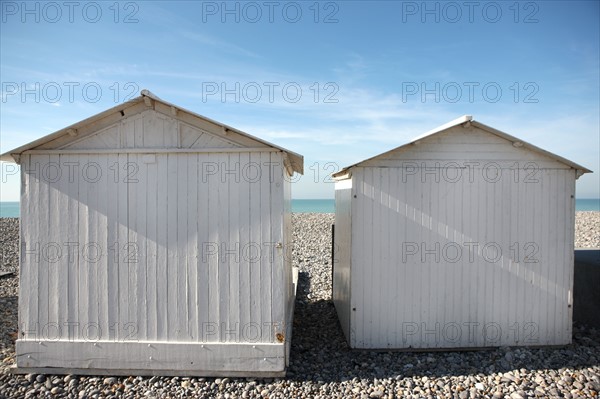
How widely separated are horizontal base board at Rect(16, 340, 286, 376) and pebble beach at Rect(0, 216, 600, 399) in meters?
0.14

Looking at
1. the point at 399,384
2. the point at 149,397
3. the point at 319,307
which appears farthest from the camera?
the point at 319,307

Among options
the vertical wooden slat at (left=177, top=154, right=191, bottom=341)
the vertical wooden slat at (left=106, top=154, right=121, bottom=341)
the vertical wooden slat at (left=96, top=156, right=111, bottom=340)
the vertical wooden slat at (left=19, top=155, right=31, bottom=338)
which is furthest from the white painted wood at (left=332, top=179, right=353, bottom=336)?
the vertical wooden slat at (left=19, top=155, right=31, bottom=338)

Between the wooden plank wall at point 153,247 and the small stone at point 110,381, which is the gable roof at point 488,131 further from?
the small stone at point 110,381

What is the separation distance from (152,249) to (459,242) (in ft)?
16.4

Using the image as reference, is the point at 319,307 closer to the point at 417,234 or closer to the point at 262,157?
the point at 417,234

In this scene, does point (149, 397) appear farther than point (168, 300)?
No

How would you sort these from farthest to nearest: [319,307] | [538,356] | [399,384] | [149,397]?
[319,307] < [538,356] < [399,384] < [149,397]

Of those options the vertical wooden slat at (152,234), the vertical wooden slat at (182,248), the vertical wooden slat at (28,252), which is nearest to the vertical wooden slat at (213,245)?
the vertical wooden slat at (182,248)

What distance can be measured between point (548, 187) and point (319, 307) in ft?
17.6

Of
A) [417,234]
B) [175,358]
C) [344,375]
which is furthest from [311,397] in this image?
[417,234]

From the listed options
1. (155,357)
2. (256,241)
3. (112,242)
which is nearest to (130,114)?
(112,242)

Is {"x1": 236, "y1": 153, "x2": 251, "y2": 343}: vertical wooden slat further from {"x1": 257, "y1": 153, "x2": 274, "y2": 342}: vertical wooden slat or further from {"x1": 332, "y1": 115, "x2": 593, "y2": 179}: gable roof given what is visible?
{"x1": 332, "y1": 115, "x2": 593, "y2": 179}: gable roof

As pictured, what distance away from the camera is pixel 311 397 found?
4664 mm

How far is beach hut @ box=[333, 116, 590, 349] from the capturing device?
231 inches
